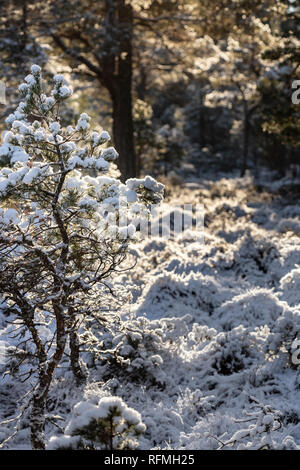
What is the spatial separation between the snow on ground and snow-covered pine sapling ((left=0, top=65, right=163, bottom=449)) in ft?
2.46

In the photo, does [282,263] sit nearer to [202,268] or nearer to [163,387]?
[202,268]

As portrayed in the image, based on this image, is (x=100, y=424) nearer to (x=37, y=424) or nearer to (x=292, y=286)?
(x=37, y=424)

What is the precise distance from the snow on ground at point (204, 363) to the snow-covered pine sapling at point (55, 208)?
75cm

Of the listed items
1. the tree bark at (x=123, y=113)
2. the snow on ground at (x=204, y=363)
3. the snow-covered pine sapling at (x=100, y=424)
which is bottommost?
the snow on ground at (x=204, y=363)

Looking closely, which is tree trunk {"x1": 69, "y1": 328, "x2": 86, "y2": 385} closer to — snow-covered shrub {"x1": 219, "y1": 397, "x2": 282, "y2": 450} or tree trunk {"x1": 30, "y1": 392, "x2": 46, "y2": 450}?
tree trunk {"x1": 30, "y1": 392, "x2": 46, "y2": 450}

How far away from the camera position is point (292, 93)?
11883mm

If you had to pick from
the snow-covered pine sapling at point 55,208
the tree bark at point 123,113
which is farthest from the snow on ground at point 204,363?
the tree bark at point 123,113

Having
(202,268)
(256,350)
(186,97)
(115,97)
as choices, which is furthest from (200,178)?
(256,350)

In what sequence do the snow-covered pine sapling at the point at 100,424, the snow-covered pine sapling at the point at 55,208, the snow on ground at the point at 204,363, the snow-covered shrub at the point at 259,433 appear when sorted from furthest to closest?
the snow on ground at the point at 204,363 < the snow-covered pine sapling at the point at 55,208 < the snow-covered shrub at the point at 259,433 < the snow-covered pine sapling at the point at 100,424

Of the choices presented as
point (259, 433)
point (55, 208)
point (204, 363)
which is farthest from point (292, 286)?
point (55, 208)

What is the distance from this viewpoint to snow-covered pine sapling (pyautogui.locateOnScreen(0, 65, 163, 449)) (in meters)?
3.69

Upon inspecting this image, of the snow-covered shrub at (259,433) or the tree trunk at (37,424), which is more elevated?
the tree trunk at (37,424)

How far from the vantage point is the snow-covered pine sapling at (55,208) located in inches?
145

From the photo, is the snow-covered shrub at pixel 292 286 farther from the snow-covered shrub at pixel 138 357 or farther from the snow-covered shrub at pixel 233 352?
the snow-covered shrub at pixel 138 357
